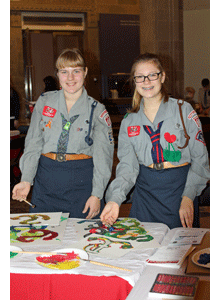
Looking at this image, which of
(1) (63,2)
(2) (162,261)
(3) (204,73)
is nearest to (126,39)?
(1) (63,2)

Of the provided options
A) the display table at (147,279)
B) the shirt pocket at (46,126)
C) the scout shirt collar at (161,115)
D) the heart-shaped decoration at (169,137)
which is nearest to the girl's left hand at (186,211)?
the heart-shaped decoration at (169,137)

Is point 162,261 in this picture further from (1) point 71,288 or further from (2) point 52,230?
(2) point 52,230

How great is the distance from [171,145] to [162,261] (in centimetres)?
76

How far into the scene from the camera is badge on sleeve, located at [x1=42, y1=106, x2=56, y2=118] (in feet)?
7.31

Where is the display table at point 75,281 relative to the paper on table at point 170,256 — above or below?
below

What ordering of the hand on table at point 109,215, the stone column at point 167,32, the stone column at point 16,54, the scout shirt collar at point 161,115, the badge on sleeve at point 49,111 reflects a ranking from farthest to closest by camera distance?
the stone column at point 16,54, the stone column at point 167,32, the badge on sleeve at point 49,111, the scout shirt collar at point 161,115, the hand on table at point 109,215

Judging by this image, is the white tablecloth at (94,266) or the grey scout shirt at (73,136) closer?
the white tablecloth at (94,266)

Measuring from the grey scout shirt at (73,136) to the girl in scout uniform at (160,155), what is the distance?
16cm

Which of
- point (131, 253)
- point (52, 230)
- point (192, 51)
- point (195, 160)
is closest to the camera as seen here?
point (131, 253)

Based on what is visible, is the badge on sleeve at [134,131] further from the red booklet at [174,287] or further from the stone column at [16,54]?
the stone column at [16,54]

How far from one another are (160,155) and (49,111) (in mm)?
716

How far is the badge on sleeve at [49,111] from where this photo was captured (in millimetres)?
2228

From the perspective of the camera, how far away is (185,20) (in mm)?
10391

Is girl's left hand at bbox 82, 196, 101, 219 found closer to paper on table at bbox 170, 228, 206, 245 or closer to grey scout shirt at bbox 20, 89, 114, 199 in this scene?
grey scout shirt at bbox 20, 89, 114, 199
